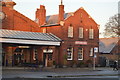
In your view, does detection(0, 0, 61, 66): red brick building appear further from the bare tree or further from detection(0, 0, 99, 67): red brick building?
the bare tree

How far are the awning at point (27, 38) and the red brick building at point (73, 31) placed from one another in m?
2.13

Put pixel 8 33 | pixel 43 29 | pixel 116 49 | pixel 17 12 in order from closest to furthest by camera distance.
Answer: pixel 8 33 < pixel 17 12 < pixel 43 29 < pixel 116 49

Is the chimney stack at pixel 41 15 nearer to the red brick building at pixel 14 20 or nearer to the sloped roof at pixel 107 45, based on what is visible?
the red brick building at pixel 14 20

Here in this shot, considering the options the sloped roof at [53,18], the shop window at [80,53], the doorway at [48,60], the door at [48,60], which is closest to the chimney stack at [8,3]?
the sloped roof at [53,18]

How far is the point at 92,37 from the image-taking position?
48.2m

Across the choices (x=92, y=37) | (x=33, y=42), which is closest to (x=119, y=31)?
(x=92, y=37)

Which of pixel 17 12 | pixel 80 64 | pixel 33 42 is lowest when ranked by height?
pixel 80 64

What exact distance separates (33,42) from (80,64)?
35.0 feet

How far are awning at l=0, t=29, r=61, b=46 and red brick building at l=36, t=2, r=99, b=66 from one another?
2.13 meters

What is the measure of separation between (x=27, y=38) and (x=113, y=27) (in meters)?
18.6

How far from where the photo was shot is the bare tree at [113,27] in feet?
160

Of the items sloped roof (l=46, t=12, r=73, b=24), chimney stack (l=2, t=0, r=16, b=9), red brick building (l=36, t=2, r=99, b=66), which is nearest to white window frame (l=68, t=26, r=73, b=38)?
red brick building (l=36, t=2, r=99, b=66)

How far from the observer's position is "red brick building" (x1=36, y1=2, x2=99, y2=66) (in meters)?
43.6

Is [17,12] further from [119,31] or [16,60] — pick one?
[119,31]
